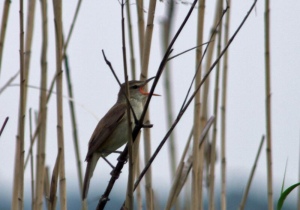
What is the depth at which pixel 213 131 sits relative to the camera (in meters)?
3.10

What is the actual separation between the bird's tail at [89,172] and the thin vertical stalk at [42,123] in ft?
1.00

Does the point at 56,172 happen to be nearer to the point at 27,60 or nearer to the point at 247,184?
the point at 27,60

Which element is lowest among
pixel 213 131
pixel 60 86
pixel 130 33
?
pixel 213 131

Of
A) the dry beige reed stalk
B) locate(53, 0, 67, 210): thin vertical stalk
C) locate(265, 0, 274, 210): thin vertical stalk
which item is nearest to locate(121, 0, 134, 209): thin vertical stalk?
the dry beige reed stalk

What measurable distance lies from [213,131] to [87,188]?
694 millimetres

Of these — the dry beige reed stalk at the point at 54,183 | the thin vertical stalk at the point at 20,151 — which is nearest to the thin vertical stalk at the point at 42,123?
the thin vertical stalk at the point at 20,151

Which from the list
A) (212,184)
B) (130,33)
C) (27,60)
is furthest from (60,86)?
(212,184)

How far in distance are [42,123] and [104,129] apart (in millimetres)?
767

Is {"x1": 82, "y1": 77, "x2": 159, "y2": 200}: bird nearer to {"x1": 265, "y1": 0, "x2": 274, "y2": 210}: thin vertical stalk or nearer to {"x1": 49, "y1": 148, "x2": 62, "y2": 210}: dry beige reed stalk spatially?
{"x1": 265, "y1": 0, "x2": 274, "y2": 210}: thin vertical stalk

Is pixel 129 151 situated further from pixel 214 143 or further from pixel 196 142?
pixel 214 143

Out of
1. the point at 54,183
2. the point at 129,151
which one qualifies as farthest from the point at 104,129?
the point at 129,151

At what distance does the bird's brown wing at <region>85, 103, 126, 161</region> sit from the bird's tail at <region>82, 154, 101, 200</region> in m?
0.03

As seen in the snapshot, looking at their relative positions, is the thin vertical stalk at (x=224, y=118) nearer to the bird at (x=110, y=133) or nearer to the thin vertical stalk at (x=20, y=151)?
the bird at (x=110, y=133)

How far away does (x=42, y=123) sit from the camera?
273 cm
